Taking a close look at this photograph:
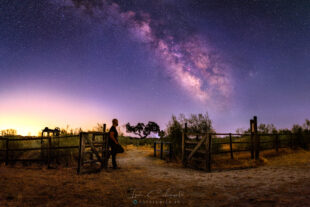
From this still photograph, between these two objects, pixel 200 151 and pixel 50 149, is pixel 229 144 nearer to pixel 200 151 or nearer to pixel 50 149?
pixel 200 151

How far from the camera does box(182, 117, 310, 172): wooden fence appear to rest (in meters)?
8.47

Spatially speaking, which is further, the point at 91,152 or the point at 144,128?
the point at 144,128

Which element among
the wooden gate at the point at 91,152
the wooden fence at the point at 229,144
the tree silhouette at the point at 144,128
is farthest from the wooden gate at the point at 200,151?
the tree silhouette at the point at 144,128

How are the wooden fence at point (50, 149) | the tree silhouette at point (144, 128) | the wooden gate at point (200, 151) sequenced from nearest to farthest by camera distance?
the wooden fence at point (50, 149), the wooden gate at point (200, 151), the tree silhouette at point (144, 128)

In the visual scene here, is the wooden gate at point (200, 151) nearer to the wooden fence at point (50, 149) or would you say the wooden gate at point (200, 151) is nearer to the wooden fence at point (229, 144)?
the wooden fence at point (229, 144)

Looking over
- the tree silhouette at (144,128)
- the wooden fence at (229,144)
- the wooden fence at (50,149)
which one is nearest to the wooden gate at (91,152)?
the wooden fence at (50,149)

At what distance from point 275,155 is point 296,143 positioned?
4.64m

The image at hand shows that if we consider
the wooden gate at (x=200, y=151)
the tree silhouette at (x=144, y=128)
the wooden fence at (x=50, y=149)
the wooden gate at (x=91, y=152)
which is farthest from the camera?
the tree silhouette at (x=144, y=128)

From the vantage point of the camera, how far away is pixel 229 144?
14078 mm

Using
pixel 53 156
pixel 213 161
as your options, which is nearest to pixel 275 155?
pixel 213 161

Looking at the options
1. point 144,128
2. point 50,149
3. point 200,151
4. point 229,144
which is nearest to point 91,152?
point 50,149

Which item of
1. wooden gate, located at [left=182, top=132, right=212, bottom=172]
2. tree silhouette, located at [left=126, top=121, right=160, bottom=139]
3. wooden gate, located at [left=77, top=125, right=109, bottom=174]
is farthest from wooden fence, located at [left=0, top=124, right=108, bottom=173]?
tree silhouette, located at [left=126, top=121, right=160, bottom=139]

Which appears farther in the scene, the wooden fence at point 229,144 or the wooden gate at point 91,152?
the wooden fence at point 229,144

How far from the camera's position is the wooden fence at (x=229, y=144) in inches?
334
